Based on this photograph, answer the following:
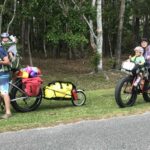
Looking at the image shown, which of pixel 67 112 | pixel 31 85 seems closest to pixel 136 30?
pixel 31 85

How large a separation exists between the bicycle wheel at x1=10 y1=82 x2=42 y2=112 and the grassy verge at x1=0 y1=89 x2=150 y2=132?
7.3 inches

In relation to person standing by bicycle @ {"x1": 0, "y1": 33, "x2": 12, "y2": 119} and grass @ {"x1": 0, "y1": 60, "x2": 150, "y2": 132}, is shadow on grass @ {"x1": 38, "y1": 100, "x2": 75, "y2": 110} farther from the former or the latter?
person standing by bicycle @ {"x1": 0, "y1": 33, "x2": 12, "y2": 119}

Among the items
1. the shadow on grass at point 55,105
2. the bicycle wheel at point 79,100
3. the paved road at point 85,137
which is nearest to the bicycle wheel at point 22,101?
the shadow on grass at point 55,105

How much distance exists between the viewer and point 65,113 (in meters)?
10.9

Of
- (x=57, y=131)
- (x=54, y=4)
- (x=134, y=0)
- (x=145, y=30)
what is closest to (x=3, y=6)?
(x=54, y=4)

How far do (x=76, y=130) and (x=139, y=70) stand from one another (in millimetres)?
4233

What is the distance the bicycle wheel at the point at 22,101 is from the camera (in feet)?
36.8

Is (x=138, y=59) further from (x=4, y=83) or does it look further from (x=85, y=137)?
(x=85, y=137)

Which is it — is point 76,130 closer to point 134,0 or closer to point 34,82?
point 34,82

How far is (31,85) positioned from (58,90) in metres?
0.87

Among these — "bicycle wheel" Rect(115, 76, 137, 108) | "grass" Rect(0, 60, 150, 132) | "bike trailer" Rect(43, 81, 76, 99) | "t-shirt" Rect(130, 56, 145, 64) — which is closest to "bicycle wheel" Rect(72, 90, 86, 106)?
"grass" Rect(0, 60, 150, 132)

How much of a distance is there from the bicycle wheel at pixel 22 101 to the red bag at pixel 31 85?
0.12m

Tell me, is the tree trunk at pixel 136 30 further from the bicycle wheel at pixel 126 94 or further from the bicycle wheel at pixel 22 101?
the bicycle wheel at pixel 22 101

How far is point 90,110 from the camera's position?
11.3 meters
